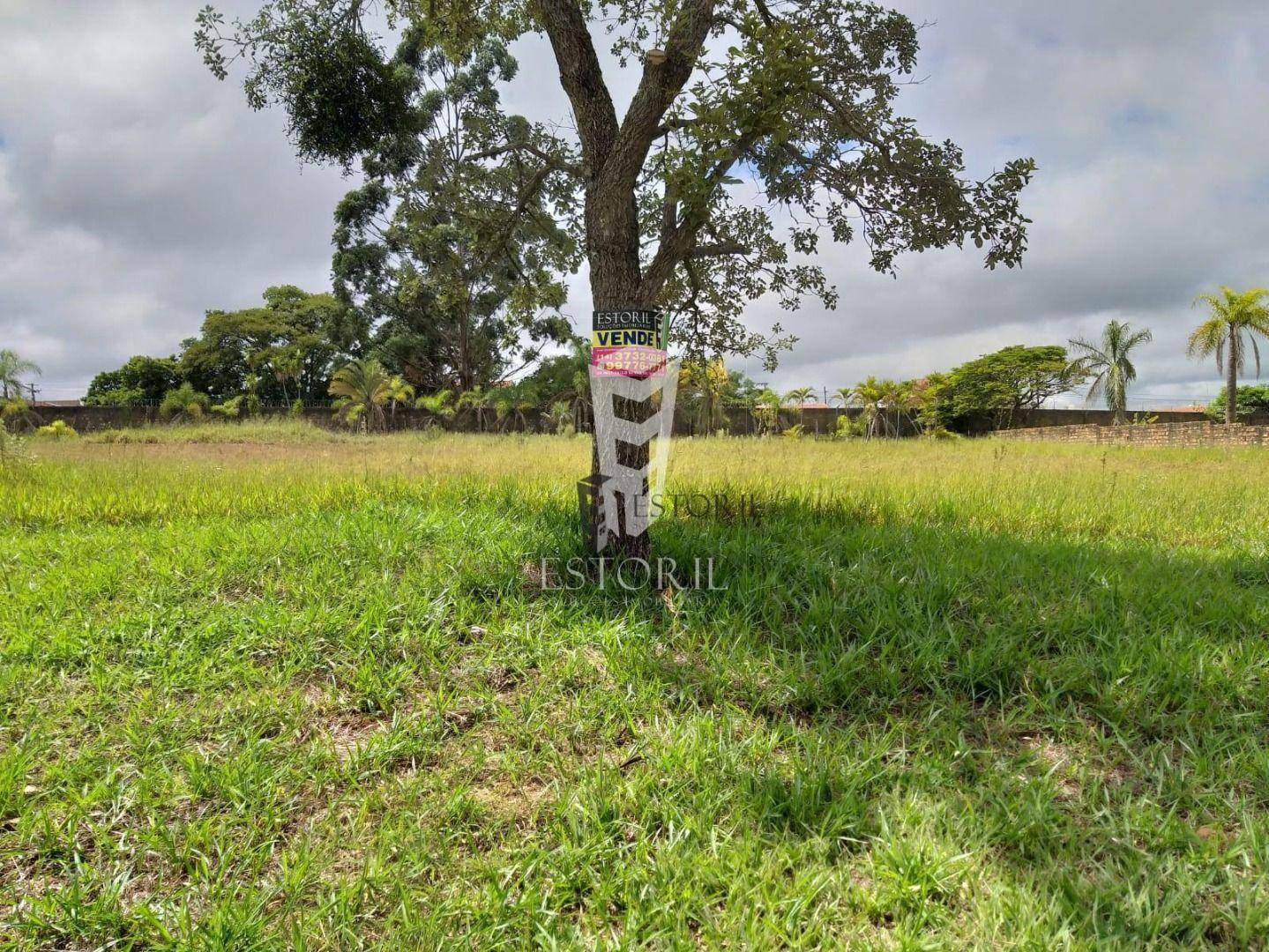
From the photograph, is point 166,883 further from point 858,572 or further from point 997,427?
point 997,427

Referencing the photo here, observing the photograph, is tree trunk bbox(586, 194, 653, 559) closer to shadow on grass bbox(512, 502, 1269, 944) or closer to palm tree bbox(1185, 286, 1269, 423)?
shadow on grass bbox(512, 502, 1269, 944)

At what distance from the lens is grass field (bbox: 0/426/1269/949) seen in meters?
1.96

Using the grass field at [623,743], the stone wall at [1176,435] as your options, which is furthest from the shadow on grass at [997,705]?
the stone wall at [1176,435]

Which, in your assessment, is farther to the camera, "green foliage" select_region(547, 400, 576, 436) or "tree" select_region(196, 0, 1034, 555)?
"green foliage" select_region(547, 400, 576, 436)

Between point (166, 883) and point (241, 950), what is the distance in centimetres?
50

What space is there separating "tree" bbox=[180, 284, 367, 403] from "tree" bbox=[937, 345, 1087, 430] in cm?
3092

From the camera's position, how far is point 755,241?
6441 mm

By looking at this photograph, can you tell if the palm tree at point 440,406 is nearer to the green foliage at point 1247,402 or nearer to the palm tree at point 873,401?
the palm tree at point 873,401

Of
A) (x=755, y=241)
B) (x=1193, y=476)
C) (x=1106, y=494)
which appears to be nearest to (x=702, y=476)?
(x=755, y=241)

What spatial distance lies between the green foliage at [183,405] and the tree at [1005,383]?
34081 mm

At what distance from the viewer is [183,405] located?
27.2 metres

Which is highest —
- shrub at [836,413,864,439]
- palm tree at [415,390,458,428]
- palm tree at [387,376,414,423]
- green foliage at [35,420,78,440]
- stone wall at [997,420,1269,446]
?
palm tree at [387,376,414,423]

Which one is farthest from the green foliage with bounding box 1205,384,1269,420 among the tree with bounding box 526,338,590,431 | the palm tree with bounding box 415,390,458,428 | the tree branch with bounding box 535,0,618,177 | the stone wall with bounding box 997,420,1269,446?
the tree branch with bounding box 535,0,618,177

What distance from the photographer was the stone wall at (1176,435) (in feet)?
63.3
